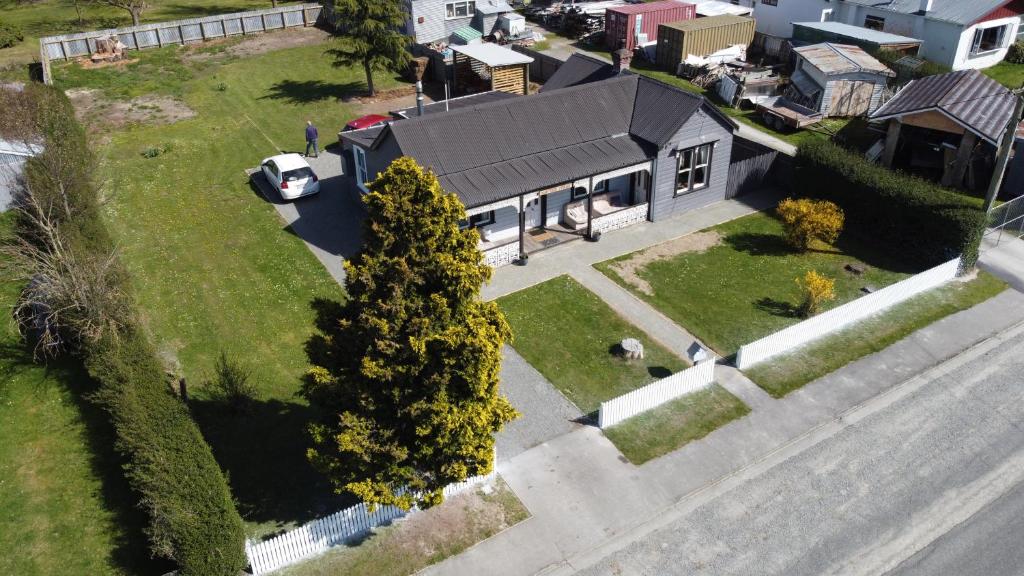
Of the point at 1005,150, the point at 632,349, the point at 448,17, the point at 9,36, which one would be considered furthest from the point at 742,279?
the point at 9,36

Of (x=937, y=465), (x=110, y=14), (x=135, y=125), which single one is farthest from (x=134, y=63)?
(x=937, y=465)

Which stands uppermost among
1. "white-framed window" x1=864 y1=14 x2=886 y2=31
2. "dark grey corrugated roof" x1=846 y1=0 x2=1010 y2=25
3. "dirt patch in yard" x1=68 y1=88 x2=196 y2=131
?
"dark grey corrugated roof" x1=846 y1=0 x2=1010 y2=25

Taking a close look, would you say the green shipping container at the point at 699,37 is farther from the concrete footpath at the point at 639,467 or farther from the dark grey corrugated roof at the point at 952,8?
the concrete footpath at the point at 639,467

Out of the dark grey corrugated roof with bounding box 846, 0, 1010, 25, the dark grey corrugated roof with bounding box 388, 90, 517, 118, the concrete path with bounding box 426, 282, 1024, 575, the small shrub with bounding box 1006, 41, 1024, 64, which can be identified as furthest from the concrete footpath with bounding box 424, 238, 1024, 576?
the small shrub with bounding box 1006, 41, 1024, 64

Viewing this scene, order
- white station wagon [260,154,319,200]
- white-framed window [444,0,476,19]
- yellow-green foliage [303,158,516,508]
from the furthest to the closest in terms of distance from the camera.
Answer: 1. white-framed window [444,0,476,19]
2. white station wagon [260,154,319,200]
3. yellow-green foliage [303,158,516,508]

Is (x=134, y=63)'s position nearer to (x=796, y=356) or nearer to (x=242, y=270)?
(x=242, y=270)

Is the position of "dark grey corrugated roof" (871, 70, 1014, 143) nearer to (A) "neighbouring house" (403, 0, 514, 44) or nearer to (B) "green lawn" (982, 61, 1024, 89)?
(B) "green lawn" (982, 61, 1024, 89)

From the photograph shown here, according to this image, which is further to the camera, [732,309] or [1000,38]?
[1000,38]
